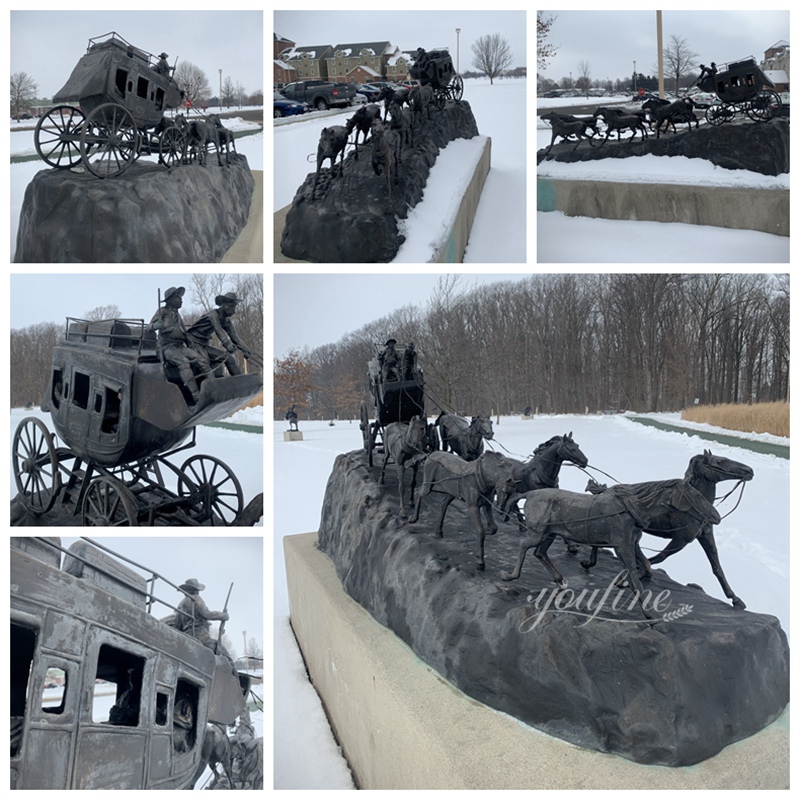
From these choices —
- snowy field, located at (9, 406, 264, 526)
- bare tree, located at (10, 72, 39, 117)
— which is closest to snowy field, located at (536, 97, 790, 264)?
snowy field, located at (9, 406, 264, 526)

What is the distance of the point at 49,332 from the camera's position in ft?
18.2

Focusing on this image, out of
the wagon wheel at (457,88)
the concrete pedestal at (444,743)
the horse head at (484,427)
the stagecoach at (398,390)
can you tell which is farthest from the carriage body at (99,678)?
the wagon wheel at (457,88)

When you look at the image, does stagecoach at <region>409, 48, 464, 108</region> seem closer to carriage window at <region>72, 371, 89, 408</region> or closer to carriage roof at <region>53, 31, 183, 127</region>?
carriage roof at <region>53, 31, 183, 127</region>

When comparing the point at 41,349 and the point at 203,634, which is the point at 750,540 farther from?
the point at 41,349

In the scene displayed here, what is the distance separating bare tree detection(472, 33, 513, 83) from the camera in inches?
248

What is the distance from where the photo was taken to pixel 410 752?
13.5 feet

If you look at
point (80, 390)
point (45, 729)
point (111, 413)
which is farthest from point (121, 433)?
point (45, 729)

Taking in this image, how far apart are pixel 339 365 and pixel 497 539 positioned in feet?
9.45

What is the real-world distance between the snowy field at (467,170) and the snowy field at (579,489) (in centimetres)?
188

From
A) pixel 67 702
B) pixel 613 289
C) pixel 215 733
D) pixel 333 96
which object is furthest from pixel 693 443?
pixel 67 702

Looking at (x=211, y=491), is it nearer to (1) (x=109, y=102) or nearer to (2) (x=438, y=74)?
(1) (x=109, y=102)

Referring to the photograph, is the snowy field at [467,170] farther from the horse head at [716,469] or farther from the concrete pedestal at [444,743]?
the concrete pedestal at [444,743]

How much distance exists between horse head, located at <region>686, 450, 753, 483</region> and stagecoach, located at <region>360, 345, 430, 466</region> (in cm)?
250

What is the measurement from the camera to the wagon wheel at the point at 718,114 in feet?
23.9
